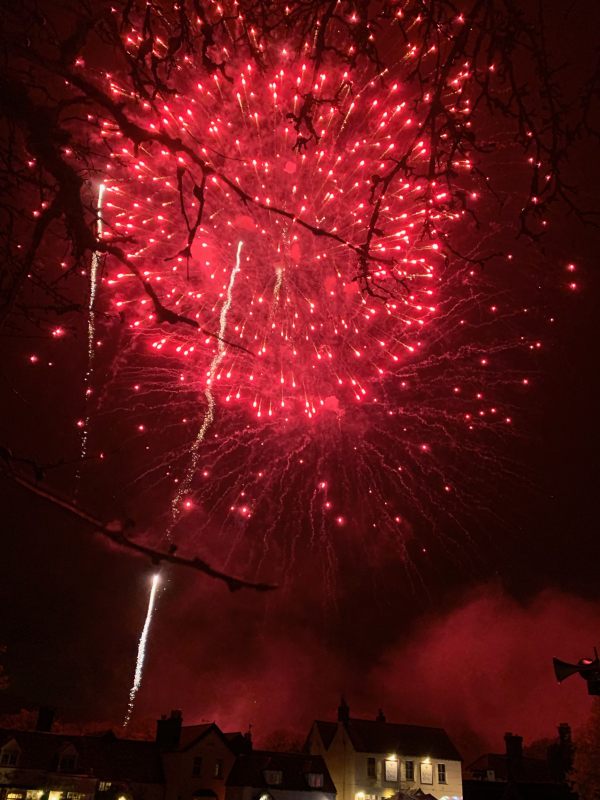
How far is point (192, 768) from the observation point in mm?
38656

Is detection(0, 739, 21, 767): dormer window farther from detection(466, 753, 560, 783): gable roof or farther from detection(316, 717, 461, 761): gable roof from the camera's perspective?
detection(466, 753, 560, 783): gable roof

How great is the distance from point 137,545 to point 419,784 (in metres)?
49.7

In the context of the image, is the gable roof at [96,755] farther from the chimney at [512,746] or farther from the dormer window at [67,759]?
the chimney at [512,746]

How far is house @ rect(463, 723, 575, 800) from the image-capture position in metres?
36.0

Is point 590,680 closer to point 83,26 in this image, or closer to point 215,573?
point 215,573

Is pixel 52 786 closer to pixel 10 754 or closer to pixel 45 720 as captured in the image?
pixel 10 754

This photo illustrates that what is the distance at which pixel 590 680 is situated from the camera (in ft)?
27.8

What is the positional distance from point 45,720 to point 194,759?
31.0 ft

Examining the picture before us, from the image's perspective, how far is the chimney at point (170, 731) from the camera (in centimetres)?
4084

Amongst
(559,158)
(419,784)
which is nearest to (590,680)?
(559,158)

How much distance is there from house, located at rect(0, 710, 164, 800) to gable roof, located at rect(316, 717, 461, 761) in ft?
42.2

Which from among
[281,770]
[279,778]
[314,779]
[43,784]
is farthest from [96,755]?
[314,779]

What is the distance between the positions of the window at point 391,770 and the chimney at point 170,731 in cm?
1374

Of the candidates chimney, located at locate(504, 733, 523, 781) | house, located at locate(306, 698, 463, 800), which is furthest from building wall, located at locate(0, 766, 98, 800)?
chimney, located at locate(504, 733, 523, 781)
